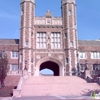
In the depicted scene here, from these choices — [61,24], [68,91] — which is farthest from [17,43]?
[68,91]

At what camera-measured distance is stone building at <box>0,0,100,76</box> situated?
32562mm

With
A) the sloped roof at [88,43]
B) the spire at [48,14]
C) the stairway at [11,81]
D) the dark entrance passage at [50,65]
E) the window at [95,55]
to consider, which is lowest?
the stairway at [11,81]

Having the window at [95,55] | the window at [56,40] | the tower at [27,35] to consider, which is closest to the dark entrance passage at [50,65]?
the window at [56,40]

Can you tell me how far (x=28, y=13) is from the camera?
34031mm

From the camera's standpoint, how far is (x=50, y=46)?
3384cm

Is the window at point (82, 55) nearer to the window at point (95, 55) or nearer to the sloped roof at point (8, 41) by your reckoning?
the window at point (95, 55)

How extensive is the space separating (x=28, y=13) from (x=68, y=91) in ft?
64.5

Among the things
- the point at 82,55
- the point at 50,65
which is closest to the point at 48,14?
the point at 82,55

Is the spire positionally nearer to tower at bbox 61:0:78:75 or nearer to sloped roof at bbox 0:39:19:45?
tower at bbox 61:0:78:75

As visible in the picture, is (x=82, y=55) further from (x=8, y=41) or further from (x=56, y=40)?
(x=8, y=41)

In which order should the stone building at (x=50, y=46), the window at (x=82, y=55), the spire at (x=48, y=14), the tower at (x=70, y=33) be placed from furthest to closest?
the window at (x=82, y=55) → the spire at (x=48, y=14) → the stone building at (x=50, y=46) → the tower at (x=70, y=33)

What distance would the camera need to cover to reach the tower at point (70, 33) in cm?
3238

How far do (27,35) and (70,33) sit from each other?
7.50m

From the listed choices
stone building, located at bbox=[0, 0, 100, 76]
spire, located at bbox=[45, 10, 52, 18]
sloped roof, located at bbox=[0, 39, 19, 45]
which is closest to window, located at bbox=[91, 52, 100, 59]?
stone building, located at bbox=[0, 0, 100, 76]
